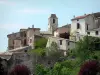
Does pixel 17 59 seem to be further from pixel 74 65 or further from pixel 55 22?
pixel 55 22

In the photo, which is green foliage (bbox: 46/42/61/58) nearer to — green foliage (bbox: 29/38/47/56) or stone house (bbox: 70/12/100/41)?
green foliage (bbox: 29/38/47/56)

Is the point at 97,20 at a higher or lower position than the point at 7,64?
higher

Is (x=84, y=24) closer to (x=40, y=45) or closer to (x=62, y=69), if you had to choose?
(x=40, y=45)

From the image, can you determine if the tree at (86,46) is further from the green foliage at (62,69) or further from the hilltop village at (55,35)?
the hilltop village at (55,35)

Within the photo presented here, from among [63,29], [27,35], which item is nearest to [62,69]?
[63,29]

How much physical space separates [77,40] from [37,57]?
8737mm

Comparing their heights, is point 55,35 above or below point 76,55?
above

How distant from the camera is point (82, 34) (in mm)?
76250

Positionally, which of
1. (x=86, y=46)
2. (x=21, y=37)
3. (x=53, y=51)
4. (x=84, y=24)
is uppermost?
(x=84, y=24)

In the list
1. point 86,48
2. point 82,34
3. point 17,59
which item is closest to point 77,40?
point 82,34

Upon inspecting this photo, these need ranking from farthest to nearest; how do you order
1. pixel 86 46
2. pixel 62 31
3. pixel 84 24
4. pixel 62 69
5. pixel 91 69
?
pixel 62 31 < pixel 84 24 < pixel 86 46 < pixel 62 69 < pixel 91 69

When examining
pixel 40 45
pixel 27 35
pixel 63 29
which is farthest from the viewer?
pixel 27 35

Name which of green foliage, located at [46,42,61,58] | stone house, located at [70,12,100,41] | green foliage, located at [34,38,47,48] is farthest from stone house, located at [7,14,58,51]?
green foliage, located at [46,42,61,58]

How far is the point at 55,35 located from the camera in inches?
3233
